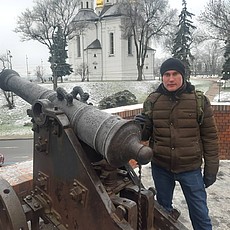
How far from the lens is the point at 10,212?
2010 mm

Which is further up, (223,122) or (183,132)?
(183,132)

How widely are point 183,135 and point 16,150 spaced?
12.4 metres

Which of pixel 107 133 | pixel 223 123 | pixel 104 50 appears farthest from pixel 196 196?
pixel 104 50

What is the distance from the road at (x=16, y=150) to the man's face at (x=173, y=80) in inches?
393

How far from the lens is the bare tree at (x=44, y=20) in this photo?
3091 cm

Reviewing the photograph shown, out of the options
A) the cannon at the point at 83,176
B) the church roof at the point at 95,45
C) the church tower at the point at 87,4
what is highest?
the church tower at the point at 87,4

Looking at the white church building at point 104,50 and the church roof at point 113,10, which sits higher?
the church roof at point 113,10

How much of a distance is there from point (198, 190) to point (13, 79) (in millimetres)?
1821

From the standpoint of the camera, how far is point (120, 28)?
3819 centimetres

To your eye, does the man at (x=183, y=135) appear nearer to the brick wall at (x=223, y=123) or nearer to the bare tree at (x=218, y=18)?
the brick wall at (x=223, y=123)

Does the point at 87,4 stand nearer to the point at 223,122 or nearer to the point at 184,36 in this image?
the point at 184,36

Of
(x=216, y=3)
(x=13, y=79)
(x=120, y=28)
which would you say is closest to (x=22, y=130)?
(x=13, y=79)

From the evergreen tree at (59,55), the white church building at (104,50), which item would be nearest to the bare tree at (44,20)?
the evergreen tree at (59,55)

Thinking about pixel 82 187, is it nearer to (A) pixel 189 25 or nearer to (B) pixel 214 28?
(B) pixel 214 28
